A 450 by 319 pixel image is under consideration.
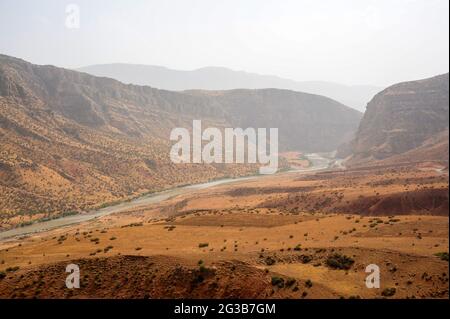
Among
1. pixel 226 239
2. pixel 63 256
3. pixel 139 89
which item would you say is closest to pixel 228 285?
pixel 226 239

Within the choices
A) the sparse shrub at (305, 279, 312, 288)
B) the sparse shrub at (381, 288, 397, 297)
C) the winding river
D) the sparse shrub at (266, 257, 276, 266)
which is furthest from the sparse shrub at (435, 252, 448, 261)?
the winding river

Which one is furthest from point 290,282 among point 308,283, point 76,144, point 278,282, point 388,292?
point 76,144

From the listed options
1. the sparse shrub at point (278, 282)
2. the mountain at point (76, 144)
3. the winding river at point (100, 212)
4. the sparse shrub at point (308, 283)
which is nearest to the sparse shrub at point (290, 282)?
the sparse shrub at point (278, 282)

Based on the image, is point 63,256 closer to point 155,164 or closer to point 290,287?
point 290,287

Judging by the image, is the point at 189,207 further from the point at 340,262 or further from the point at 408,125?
the point at 408,125

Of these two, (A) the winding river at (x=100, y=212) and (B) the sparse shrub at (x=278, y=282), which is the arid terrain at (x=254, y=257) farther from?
(A) the winding river at (x=100, y=212)

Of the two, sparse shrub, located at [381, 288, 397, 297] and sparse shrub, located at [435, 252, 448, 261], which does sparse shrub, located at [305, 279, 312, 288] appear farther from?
sparse shrub, located at [435, 252, 448, 261]
